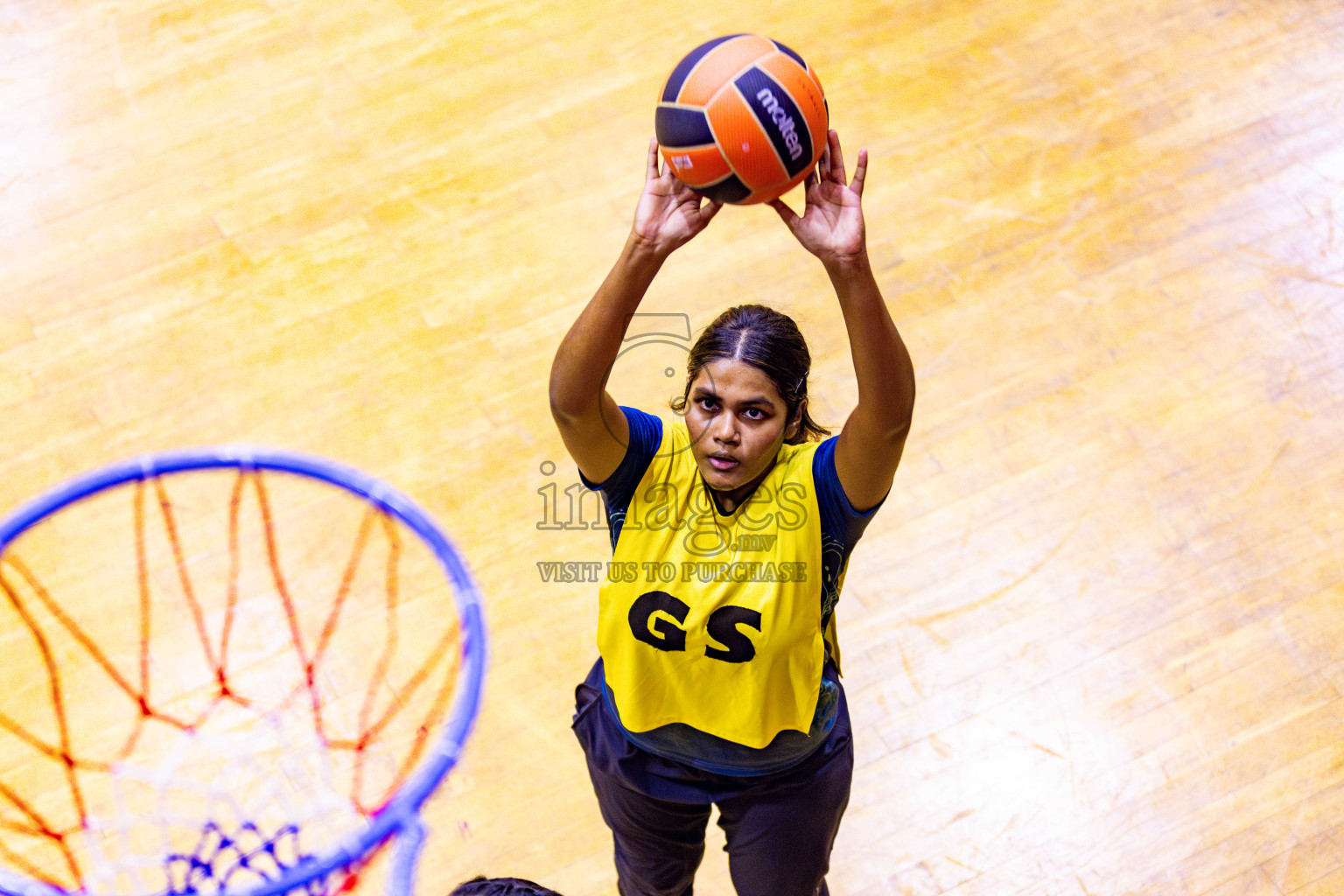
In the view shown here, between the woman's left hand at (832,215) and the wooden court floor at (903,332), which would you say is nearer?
the woman's left hand at (832,215)

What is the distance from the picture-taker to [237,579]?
3010 millimetres

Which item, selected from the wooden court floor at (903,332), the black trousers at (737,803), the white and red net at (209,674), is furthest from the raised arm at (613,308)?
the wooden court floor at (903,332)

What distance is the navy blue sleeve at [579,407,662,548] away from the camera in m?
1.85

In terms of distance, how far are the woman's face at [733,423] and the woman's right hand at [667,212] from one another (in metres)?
0.23

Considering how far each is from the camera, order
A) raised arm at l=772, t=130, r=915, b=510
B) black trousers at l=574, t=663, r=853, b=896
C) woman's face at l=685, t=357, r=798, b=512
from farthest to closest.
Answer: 1. black trousers at l=574, t=663, r=853, b=896
2. woman's face at l=685, t=357, r=798, b=512
3. raised arm at l=772, t=130, r=915, b=510

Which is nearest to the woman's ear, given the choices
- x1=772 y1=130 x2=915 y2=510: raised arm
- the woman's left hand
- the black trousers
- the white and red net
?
x1=772 y1=130 x2=915 y2=510: raised arm

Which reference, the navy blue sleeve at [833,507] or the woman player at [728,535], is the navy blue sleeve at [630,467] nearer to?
the woman player at [728,535]

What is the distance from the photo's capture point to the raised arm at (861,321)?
1625 millimetres

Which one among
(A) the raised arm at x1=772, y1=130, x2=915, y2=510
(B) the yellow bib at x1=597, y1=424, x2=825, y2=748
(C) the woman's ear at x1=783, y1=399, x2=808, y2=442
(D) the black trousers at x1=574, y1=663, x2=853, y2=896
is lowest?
(D) the black trousers at x1=574, y1=663, x2=853, y2=896

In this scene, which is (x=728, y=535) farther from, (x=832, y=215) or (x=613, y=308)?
(x=832, y=215)

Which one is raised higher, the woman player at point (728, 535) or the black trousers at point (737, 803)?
the woman player at point (728, 535)

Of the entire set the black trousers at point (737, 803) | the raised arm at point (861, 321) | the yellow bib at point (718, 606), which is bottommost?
the black trousers at point (737, 803)

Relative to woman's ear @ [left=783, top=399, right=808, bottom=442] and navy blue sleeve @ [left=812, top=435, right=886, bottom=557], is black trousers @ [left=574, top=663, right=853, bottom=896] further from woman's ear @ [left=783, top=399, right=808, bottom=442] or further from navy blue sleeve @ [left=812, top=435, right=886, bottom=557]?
woman's ear @ [left=783, top=399, right=808, bottom=442]

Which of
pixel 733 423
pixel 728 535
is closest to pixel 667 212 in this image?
pixel 733 423
